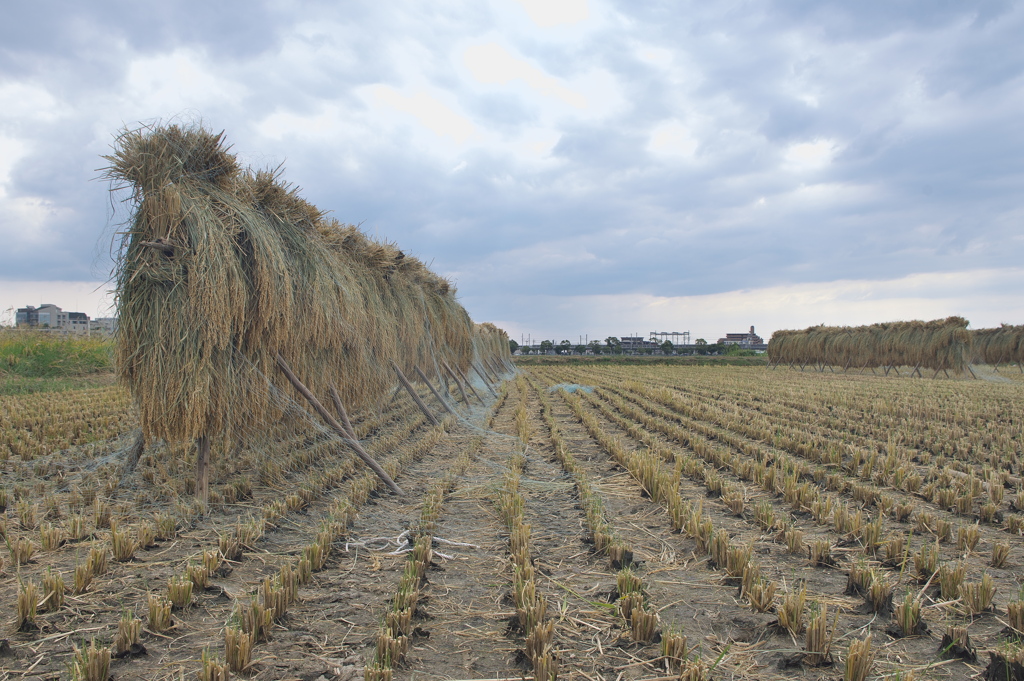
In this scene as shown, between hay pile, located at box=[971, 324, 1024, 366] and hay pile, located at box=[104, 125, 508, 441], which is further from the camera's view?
hay pile, located at box=[971, 324, 1024, 366]

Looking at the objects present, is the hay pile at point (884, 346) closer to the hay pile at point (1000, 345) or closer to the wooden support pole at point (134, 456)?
the hay pile at point (1000, 345)

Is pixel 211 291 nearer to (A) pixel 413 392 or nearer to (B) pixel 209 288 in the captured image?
(B) pixel 209 288

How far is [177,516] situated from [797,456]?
7.63 metres

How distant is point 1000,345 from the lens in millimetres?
41656

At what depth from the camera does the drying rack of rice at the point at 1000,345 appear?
1591 inches

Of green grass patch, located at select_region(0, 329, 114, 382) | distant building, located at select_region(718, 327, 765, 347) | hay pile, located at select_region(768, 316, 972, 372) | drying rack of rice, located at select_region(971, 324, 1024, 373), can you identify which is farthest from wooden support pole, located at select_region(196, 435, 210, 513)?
distant building, located at select_region(718, 327, 765, 347)

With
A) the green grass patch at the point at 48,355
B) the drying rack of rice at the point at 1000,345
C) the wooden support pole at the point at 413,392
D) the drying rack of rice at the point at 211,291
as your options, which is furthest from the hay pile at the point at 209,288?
the drying rack of rice at the point at 1000,345

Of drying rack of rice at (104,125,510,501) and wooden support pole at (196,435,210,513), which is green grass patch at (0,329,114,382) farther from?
wooden support pole at (196,435,210,513)

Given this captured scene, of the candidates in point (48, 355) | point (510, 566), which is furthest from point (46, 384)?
point (510, 566)

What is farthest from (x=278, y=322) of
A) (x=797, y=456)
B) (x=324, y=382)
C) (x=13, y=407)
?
(x=13, y=407)

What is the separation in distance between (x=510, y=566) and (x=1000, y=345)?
53344mm

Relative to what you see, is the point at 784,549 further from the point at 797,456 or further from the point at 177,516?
the point at 177,516

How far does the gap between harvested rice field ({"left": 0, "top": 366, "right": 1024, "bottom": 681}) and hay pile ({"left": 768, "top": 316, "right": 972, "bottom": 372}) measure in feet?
104

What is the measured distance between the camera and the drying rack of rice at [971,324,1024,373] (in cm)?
4041
